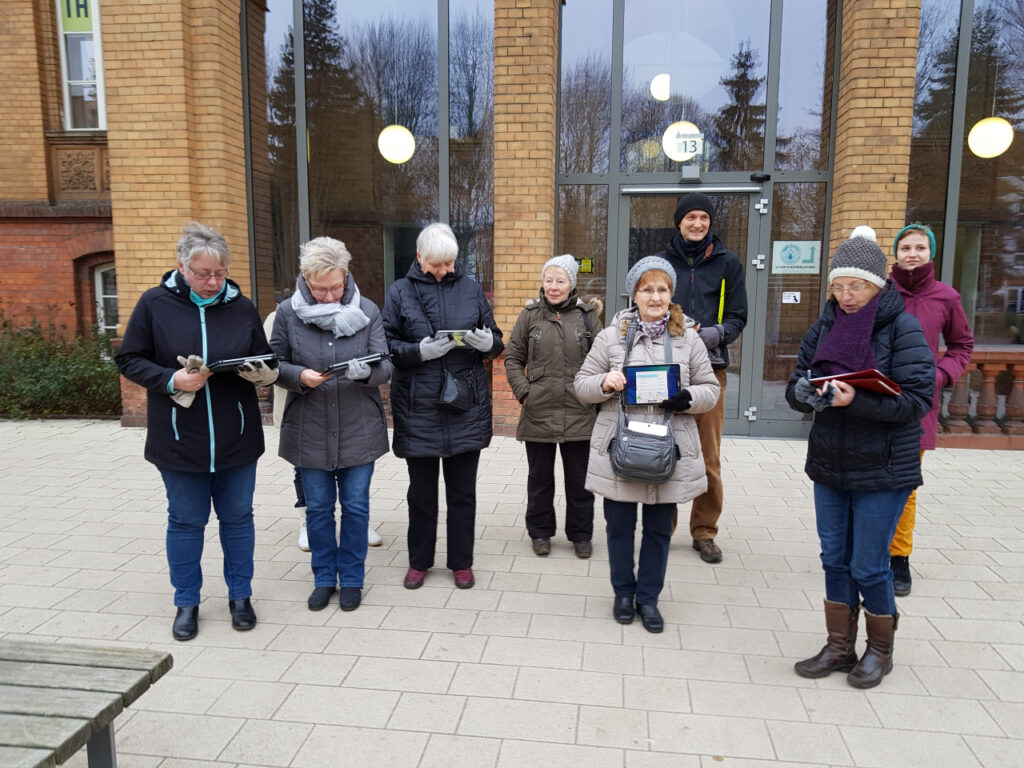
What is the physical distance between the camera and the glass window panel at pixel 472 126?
796 centimetres

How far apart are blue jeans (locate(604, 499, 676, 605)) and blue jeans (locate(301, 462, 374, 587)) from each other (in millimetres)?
1278

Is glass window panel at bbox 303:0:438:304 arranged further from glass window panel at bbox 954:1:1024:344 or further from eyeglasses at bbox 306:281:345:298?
glass window panel at bbox 954:1:1024:344

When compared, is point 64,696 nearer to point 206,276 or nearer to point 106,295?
point 206,276

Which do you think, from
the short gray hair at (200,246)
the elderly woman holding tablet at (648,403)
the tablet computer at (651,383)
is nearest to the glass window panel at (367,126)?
the short gray hair at (200,246)

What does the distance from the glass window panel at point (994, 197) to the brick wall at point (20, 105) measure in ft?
37.5

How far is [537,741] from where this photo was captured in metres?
2.74

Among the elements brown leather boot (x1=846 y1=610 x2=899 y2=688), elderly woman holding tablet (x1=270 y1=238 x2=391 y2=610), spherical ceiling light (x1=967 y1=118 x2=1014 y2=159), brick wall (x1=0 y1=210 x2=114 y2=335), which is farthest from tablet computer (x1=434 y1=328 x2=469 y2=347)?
brick wall (x1=0 y1=210 x2=114 y2=335)

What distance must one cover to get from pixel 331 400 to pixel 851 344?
7.94ft

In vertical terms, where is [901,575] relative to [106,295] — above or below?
below

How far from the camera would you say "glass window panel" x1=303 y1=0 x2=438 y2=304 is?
26.8ft

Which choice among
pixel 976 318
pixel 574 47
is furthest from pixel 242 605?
pixel 976 318

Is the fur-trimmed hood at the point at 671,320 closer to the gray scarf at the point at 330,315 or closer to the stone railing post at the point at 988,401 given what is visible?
the gray scarf at the point at 330,315

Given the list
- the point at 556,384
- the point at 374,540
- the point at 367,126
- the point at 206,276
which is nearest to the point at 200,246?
the point at 206,276

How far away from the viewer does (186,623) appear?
3.57m
